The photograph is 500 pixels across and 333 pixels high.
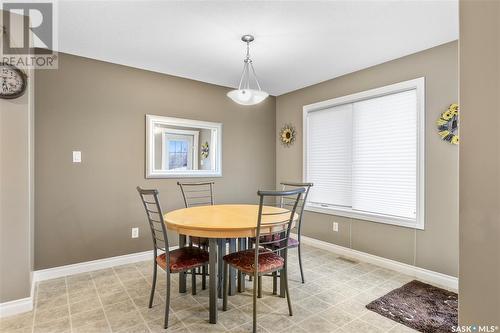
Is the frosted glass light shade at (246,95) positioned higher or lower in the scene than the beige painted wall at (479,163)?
higher

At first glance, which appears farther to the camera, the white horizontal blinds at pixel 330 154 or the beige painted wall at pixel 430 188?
→ the white horizontal blinds at pixel 330 154

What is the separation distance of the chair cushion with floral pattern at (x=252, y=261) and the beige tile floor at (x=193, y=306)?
0.42 meters

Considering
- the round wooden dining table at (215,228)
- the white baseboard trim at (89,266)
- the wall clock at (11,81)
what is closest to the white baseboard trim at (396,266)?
the round wooden dining table at (215,228)

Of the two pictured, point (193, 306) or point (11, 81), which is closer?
point (11, 81)

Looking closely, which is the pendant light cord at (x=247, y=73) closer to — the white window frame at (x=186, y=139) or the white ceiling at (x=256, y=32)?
the white ceiling at (x=256, y=32)

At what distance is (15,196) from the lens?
86.7 inches

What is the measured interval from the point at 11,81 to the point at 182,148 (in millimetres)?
1940

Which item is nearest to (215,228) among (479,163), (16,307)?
(479,163)

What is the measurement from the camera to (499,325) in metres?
0.79

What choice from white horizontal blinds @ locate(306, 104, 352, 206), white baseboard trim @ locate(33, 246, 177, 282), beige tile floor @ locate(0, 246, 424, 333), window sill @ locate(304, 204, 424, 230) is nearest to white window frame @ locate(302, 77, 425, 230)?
window sill @ locate(304, 204, 424, 230)

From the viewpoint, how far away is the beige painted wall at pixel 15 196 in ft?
7.09

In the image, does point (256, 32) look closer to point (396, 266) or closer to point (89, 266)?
point (396, 266)

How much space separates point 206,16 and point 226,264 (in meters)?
2.12

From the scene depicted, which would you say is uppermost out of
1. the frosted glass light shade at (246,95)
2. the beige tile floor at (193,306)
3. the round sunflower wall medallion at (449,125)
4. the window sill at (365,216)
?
the frosted glass light shade at (246,95)
